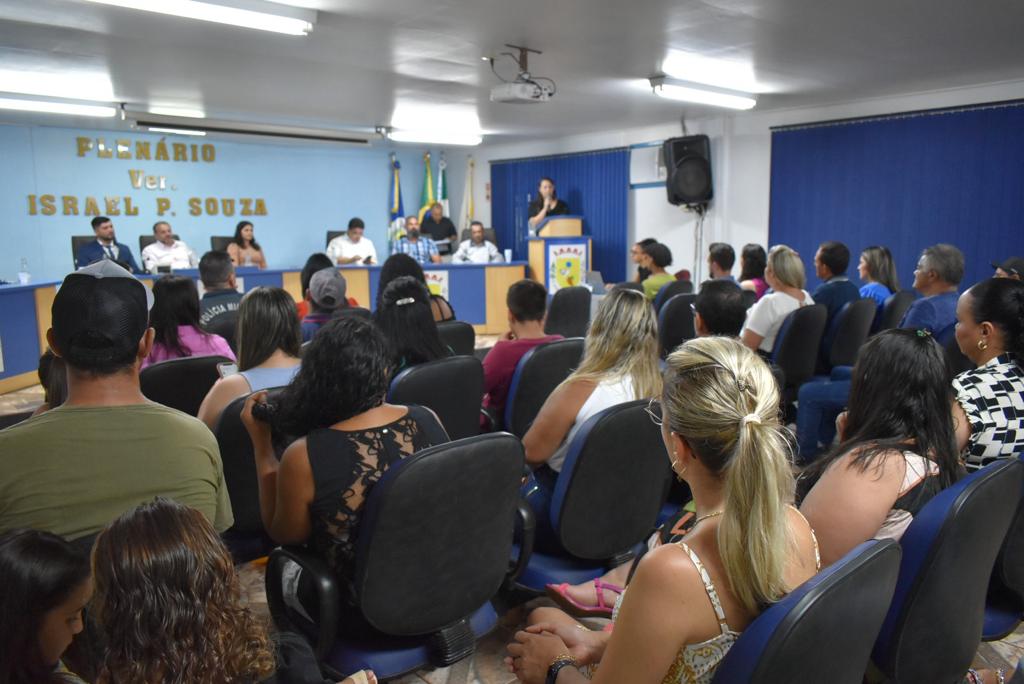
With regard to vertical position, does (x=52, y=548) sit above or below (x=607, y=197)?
below

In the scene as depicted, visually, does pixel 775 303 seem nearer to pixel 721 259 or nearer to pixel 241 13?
pixel 721 259

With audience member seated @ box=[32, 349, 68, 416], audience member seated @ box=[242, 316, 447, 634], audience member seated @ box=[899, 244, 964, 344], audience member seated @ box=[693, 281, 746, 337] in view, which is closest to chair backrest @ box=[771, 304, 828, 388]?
audience member seated @ box=[899, 244, 964, 344]

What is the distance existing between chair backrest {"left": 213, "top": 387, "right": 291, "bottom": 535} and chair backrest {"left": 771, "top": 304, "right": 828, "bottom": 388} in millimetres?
2850

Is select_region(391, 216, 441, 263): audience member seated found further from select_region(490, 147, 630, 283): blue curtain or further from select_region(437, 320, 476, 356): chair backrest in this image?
select_region(437, 320, 476, 356): chair backrest

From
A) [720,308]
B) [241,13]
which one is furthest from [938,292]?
[241,13]

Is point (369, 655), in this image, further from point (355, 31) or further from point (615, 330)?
point (355, 31)

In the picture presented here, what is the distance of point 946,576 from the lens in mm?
1436

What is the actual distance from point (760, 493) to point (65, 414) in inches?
51.0

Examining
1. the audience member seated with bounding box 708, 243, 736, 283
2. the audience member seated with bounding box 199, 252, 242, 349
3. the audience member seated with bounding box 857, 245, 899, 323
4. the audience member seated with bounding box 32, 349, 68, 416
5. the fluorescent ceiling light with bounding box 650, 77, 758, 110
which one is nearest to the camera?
the audience member seated with bounding box 32, 349, 68, 416

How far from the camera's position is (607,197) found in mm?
10352

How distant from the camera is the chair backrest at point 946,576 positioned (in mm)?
1375

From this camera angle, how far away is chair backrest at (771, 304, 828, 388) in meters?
4.00

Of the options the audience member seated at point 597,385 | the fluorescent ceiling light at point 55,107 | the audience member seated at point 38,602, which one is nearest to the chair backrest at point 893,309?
the audience member seated at point 597,385

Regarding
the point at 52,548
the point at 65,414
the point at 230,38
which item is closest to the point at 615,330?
the point at 65,414
